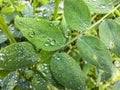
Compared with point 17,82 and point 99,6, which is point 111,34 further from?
point 17,82

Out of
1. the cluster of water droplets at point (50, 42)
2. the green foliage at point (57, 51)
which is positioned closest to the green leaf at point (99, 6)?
the green foliage at point (57, 51)

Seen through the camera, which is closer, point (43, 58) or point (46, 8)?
point (43, 58)

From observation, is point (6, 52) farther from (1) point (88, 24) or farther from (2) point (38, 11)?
(2) point (38, 11)

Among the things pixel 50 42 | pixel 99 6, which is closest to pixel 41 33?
pixel 50 42

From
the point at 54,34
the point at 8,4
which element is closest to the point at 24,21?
the point at 54,34

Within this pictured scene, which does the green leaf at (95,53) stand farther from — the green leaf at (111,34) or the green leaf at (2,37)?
the green leaf at (2,37)

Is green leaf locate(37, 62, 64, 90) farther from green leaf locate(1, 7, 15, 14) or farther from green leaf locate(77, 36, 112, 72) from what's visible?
green leaf locate(1, 7, 15, 14)
